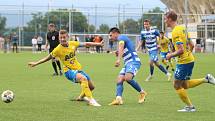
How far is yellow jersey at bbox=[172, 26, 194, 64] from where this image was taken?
11164 mm

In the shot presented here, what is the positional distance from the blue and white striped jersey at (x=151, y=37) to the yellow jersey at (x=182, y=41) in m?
8.59

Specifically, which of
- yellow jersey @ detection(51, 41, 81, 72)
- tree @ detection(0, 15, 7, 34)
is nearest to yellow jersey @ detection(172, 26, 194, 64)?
yellow jersey @ detection(51, 41, 81, 72)

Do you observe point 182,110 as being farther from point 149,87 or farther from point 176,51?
point 149,87

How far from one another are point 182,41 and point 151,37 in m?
9.07

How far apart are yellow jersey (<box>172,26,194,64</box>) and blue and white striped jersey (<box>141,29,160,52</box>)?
859 cm

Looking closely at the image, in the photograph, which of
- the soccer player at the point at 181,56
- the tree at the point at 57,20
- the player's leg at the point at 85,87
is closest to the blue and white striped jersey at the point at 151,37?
the player's leg at the point at 85,87

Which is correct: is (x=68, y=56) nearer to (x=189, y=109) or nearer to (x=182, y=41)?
(x=182, y=41)

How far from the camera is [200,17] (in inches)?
3034

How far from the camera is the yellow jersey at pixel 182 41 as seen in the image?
1116 cm

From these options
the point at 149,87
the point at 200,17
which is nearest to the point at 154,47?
the point at 149,87

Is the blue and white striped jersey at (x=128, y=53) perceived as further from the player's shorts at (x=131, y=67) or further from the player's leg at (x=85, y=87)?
the player's leg at (x=85, y=87)

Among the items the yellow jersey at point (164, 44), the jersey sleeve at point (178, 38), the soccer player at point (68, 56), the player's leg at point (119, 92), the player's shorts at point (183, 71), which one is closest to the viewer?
the jersey sleeve at point (178, 38)

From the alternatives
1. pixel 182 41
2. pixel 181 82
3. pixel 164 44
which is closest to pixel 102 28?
pixel 164 44

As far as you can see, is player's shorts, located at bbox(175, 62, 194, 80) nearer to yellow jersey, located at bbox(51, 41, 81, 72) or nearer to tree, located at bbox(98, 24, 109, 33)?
Answer: yellow jersey, located at bbox(51, 41, 81, 72)
